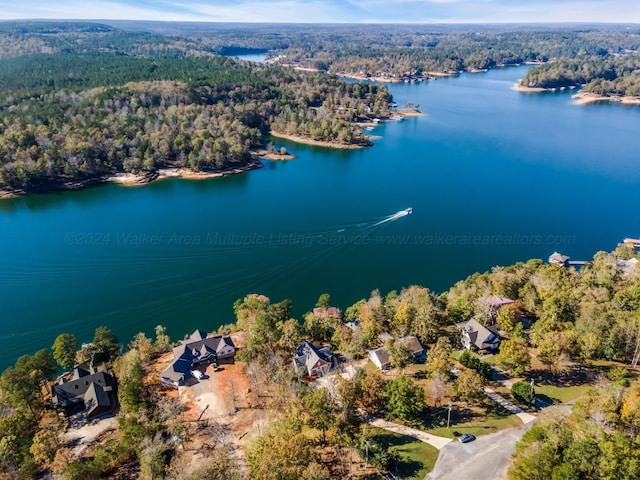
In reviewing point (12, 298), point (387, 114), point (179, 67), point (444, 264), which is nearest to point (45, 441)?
point (12, 298)

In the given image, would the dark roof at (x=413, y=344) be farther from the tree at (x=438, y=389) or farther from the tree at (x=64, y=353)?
the tree at (x=64, y=353)

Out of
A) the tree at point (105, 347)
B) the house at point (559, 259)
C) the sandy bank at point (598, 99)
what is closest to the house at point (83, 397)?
the tree at point (105, 347)

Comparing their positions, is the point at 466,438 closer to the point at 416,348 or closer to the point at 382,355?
the point at 382,355

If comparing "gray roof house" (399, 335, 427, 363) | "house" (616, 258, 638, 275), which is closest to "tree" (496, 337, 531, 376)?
"gray roof house" (399, 335, 427, 363)

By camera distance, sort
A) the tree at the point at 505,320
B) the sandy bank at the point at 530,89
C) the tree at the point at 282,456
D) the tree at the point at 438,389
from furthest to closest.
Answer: the sandy bank at the point at 530,89 → the tree at the point at 505,320 → the tree at the point at 438,389 → the tree at the point at 282,456

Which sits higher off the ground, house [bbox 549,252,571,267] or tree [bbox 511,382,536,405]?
house [bbox 549,252,571,267]

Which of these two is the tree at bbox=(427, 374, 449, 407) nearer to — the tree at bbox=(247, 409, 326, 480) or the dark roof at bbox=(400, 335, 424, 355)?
the dark roof at bbox=(400, 335, 424, 355)
